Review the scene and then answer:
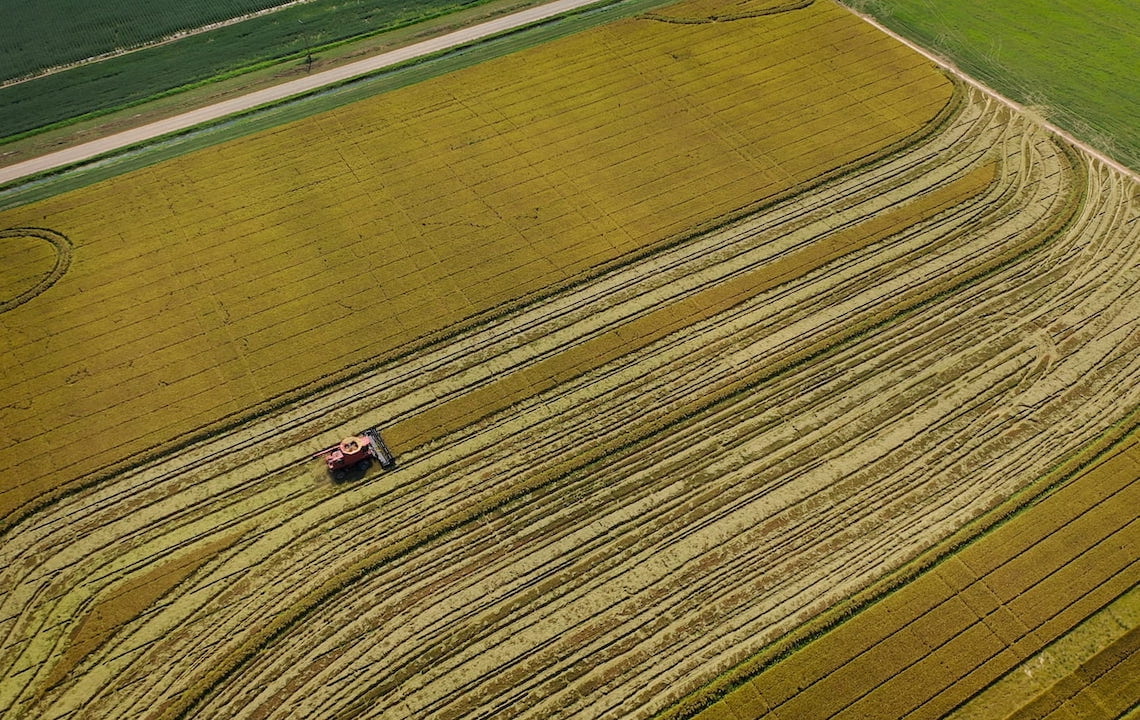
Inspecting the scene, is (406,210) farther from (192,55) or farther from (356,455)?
(192,55)

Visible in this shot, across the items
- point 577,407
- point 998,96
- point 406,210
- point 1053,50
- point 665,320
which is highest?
point 406,210

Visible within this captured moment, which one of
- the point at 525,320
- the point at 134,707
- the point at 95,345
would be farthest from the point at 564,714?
the point at 95,345

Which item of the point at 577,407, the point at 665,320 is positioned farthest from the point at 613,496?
the point at 665,320

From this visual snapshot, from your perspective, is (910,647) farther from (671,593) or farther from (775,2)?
(775,2)

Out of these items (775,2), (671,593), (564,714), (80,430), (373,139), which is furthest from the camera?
(775,2)

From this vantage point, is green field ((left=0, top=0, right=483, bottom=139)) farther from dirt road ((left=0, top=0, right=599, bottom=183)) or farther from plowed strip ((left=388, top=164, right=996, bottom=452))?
plowed strip ((left=388, top=164, right=996, bottom=452))

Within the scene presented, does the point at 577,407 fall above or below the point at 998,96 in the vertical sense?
below
